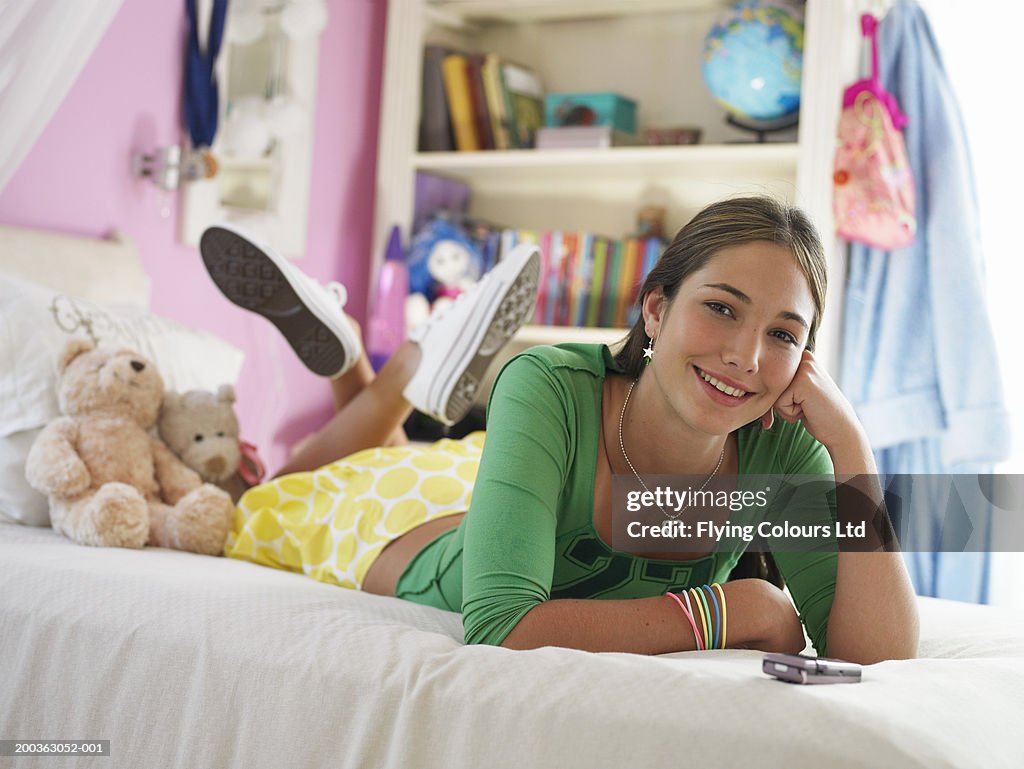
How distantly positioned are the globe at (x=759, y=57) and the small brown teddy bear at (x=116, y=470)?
65.2 inches

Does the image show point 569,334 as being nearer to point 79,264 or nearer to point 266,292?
point 266,292

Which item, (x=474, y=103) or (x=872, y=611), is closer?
(x=872, y=611)

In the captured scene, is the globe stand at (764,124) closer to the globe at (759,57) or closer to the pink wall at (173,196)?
the globe at (759,57)

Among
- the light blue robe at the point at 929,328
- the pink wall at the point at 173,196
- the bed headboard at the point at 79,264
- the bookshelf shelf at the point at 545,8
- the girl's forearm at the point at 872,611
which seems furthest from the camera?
the bookshelf shelf at the point at 545,8

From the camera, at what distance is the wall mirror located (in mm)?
2727

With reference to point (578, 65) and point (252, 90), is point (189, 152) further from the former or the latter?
point (578, 65)

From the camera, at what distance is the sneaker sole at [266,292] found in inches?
77.6

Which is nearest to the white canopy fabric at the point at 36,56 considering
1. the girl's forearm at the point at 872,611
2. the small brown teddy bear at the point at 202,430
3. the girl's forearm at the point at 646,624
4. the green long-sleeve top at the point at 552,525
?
the small brown teddy bear at the point at 202,430

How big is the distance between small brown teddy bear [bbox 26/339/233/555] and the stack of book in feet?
5.28

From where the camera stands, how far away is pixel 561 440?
4.16 ft

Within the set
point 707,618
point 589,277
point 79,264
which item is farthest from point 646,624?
point 589,277

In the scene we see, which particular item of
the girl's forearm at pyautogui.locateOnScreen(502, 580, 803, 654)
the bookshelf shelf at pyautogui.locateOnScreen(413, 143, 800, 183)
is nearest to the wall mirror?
the bookshelf shelf at pyautogui.locateOnScreen(413, 143, 800, 183)

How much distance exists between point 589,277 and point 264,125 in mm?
947

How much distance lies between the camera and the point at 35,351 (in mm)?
1782
